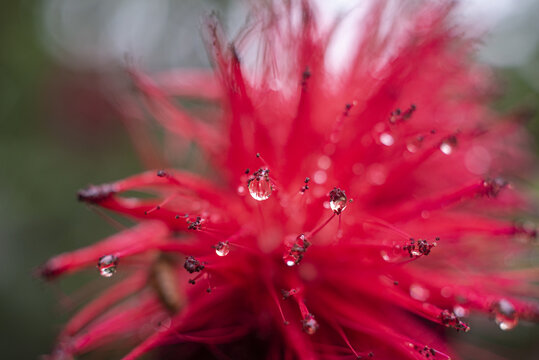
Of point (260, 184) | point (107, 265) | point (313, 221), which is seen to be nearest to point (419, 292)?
point (313, 221)

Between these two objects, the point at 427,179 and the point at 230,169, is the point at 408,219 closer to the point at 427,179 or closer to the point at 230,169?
the point at 427,179

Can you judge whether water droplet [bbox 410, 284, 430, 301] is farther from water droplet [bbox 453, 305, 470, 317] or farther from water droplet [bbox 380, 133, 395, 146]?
water droplet [bbox 380, 133, 395, 146]

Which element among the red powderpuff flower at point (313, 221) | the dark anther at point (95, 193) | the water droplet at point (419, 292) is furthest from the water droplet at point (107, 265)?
the water droplet at point (419, 292)

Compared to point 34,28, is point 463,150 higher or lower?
lower

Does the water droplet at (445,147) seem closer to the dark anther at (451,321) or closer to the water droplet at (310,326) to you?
the dark anther at (451,321)

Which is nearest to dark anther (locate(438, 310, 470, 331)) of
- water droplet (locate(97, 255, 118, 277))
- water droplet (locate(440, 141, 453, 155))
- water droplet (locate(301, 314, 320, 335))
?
water droplet (locate(301, 314, 320, 335))

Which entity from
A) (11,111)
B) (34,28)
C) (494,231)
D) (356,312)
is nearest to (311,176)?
(356,312)
